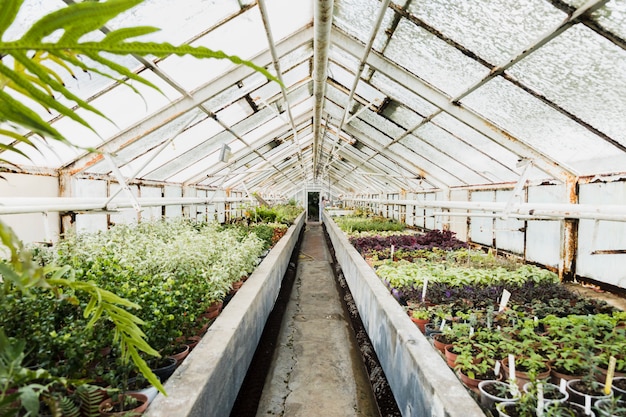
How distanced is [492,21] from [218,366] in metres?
3.24

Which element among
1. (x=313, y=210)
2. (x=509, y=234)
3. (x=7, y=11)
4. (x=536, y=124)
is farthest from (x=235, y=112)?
(x=313, y=210)

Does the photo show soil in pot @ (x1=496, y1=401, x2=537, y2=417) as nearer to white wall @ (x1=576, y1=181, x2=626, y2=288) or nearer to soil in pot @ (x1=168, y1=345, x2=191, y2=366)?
soil in pot @ (x1=168, y1=345, x2=191, y2=366)

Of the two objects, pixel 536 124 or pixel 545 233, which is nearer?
pixel 536 124

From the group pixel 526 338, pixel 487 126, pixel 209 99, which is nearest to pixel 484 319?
pixel 526 338

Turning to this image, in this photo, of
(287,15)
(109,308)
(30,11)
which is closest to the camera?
(109,308)

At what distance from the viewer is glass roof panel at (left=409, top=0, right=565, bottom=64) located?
8.73 feet

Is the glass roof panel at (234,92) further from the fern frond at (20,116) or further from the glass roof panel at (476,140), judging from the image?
the fern frond at (20,116)

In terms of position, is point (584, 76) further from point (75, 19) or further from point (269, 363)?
point (269, 363)

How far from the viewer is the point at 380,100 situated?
19.8ft

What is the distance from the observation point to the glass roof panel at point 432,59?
3.69m

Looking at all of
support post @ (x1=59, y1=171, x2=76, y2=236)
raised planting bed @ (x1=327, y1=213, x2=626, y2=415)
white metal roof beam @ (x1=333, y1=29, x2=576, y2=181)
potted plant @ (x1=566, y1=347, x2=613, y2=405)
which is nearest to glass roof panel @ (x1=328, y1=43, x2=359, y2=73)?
white metal roof beam @ (x1=333, y1=29, x2=576, y2=181)

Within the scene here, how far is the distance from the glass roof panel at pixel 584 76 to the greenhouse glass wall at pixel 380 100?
1 cm

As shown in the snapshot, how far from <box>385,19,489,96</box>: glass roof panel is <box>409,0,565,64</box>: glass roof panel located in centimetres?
22

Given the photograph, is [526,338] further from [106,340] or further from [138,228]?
[138,228]
